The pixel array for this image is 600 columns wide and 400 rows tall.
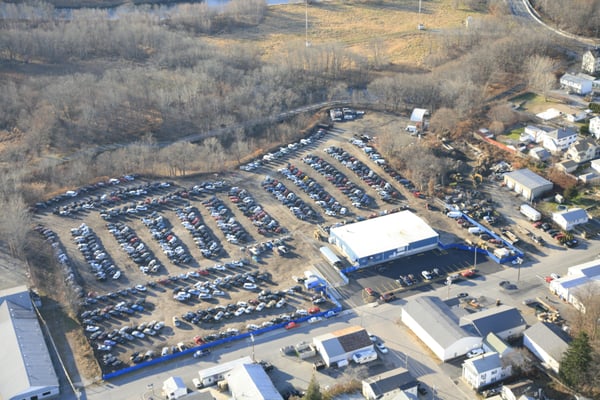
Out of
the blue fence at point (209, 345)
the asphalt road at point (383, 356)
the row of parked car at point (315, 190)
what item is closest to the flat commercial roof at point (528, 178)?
the asphalt road at point (383, 356)

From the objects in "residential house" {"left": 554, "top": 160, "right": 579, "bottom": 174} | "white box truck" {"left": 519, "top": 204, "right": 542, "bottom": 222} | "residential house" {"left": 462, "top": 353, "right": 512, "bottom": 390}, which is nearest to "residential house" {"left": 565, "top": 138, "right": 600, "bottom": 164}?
"residential house" {"left": 554, "top": 160, "right": 579, "bottom": 174}

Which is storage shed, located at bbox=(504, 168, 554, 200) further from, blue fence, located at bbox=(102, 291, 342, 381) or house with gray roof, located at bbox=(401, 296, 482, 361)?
blue fence, located at bbox=(102, 291, 342, 381)

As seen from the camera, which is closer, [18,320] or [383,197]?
[18,320]

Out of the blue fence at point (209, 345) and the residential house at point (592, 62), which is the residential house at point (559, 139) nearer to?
the residential house at point (592, 62)

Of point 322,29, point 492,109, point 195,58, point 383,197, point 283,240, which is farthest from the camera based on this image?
point 322,29

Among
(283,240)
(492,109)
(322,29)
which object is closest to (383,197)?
(283,240)

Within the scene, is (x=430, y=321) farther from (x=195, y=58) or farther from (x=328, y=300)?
(x=195, y=58)
